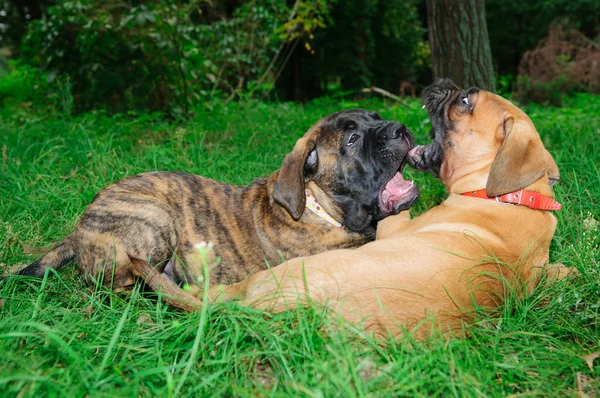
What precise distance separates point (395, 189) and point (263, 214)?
1007mm

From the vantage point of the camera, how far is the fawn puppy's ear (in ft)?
10.5

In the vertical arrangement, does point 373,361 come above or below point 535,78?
above

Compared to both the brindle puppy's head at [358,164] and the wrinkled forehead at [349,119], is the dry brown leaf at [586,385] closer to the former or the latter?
the brindle puppy's head at [358,164]

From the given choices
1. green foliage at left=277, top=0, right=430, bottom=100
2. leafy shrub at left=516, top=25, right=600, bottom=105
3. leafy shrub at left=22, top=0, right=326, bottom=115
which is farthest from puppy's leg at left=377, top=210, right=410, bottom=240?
A: green foliage at left=277, top=0, right=430, bottom=100

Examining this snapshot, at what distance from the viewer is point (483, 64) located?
6.77 meters

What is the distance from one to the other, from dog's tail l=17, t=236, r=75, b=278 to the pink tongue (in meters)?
2.26

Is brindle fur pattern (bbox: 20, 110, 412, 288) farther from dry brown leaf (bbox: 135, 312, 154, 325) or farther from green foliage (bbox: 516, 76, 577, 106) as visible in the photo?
green foliage (bbox: 516, 76, 577, 106)

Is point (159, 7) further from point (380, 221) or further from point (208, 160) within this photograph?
point (380, 221)

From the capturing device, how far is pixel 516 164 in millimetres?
3223

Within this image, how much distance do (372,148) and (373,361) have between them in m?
1.81

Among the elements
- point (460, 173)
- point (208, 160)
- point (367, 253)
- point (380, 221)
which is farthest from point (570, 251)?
point (208, 160)

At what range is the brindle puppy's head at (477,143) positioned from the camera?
3271 mm

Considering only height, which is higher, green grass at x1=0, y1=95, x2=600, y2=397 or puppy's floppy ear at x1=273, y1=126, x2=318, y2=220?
puppy's floppy ear at x1=273, y1=126, x2=318, y2=220

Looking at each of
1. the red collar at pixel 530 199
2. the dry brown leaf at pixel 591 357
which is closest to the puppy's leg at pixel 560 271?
the red collar at pixel 530 199
